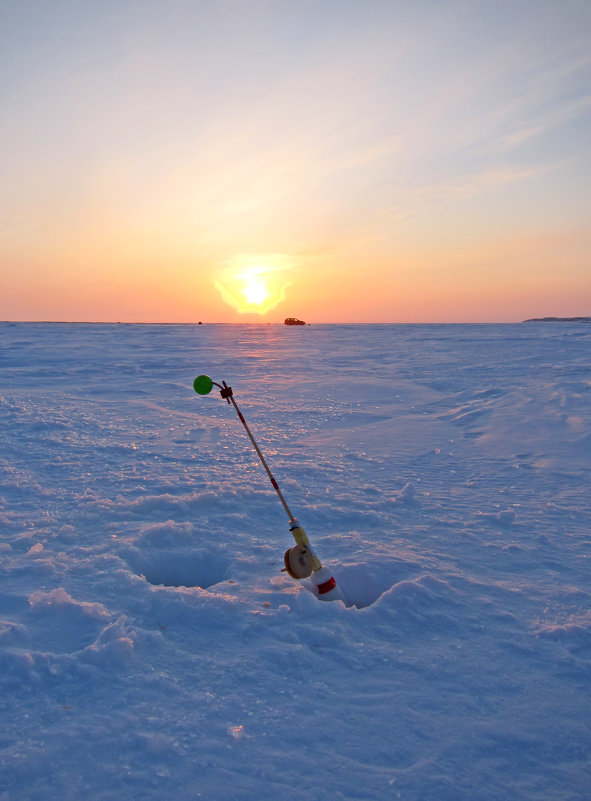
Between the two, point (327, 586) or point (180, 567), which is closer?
point (327, 586)

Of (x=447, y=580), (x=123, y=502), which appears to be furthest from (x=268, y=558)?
(x=123, y=502)

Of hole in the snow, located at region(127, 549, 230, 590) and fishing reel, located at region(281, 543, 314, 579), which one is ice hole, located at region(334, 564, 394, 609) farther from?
hole in the snow, located at region(127, 549, 230, 590)

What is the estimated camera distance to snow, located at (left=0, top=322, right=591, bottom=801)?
5.89 ft

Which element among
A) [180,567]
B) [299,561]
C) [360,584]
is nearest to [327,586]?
[299,561]

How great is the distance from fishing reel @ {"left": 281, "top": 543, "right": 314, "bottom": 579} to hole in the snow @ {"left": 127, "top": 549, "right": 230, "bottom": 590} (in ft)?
1.96

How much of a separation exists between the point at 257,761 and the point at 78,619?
4.16 feet

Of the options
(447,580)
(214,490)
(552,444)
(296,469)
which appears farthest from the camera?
(552,444)

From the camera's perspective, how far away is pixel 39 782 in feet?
5.56

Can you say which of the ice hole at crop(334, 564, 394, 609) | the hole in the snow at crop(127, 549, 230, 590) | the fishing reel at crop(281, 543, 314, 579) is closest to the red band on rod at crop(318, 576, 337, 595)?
the fishing reel at crop(281, 543, 314, 579)

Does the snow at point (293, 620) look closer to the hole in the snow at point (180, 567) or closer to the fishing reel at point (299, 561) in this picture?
the hole in the snow at point (180, 567)

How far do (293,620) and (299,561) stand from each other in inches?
12.3

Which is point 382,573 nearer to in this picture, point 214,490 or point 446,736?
point 446,736

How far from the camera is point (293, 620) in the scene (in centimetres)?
262

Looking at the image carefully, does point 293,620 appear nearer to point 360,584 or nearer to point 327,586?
point 327,586
